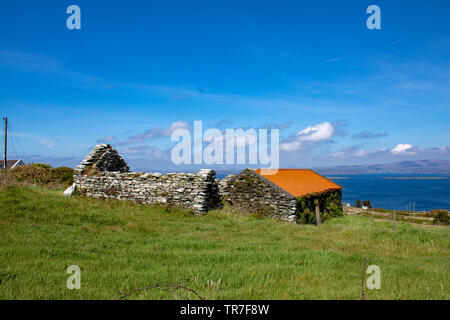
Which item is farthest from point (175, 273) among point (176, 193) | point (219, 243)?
point (176, 193)

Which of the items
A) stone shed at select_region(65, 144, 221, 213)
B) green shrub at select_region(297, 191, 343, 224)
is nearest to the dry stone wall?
green shrub at select_region(297, 191, 343, 224)

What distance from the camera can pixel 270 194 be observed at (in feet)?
59.8

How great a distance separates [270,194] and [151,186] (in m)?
8.14

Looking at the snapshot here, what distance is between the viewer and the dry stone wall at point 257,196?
690 inches

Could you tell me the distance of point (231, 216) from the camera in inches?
668

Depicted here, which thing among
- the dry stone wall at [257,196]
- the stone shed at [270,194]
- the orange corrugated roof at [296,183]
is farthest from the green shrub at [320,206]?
the dry stone wall at [257,196]

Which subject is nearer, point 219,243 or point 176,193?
point 219,243

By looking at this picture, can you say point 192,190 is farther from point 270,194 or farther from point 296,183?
point 296,183

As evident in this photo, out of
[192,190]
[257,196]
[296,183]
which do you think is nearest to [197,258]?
[192,190]

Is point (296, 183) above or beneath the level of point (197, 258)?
above

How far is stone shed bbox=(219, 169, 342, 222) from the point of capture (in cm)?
1756

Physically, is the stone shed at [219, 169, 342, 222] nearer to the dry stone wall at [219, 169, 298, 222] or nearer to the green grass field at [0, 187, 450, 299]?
the dry stone wall at [219, 169, 298, 222]
